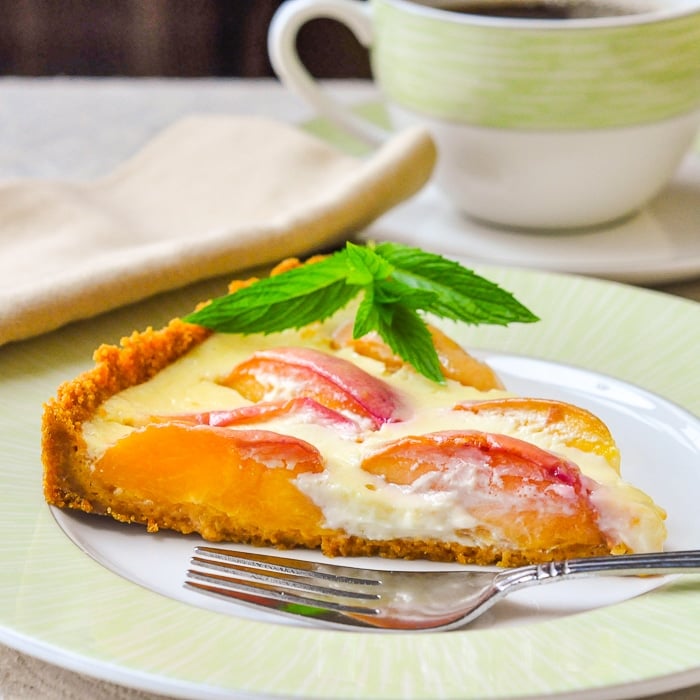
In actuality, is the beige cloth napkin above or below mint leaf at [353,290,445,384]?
below

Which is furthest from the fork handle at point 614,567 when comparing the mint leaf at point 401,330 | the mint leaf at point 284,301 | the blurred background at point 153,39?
the blurred background at point 153,39

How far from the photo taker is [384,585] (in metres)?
1.43

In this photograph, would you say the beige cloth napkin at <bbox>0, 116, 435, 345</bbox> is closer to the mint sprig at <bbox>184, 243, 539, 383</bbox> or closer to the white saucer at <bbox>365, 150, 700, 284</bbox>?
the white saucer at <bbox>365, 150, 700, 284</bbox>

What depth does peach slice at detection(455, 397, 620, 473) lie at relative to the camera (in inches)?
64.4

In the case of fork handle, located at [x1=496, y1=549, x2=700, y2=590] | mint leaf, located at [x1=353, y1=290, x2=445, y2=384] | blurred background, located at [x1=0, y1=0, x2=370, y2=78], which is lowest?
blurred background, located at [x1=0, y1=0, x2=370, y2=78]

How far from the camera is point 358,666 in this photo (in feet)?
3.95

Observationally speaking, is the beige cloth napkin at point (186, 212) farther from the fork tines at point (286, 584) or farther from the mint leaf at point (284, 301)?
the fork tines at point (286, 584)

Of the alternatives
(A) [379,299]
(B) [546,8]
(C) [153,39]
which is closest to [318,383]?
(A) [379,299]

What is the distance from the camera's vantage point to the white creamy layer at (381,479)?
152 centimetres

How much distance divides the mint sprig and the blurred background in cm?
351

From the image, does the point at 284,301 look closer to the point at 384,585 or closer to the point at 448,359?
the point at 448,359

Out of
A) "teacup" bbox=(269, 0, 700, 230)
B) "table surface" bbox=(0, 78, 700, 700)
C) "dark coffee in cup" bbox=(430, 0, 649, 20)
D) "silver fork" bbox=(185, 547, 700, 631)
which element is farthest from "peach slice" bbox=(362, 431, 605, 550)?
"table surface" bbox=(0, 78, 700, 700)

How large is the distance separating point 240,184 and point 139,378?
107 centimetres

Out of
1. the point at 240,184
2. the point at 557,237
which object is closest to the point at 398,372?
the point at 557,237
